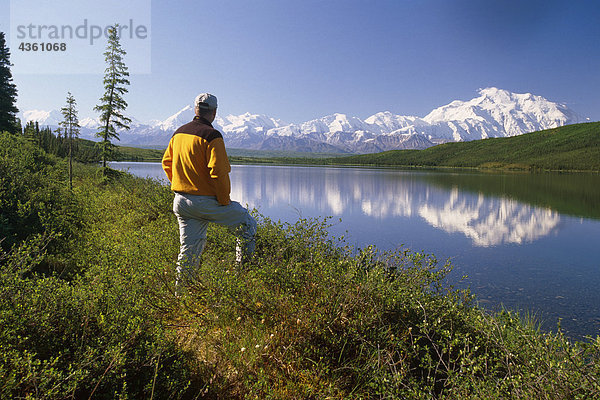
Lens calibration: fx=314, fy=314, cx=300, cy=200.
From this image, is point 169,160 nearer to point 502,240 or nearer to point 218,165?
point 218,165

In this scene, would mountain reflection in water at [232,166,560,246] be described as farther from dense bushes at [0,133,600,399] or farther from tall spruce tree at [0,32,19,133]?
tall spruce tree at [0,32,19,133]

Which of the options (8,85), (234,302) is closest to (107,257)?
(234,302)

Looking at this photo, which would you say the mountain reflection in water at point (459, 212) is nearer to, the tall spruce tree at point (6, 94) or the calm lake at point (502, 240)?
the calm lake at point (502, 240)

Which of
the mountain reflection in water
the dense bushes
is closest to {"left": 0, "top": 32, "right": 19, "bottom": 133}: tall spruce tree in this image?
the mountain reflection in water

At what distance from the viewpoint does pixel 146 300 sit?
13.1 ft

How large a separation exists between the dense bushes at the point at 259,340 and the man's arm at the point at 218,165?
1.17 m

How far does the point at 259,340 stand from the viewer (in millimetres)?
3418

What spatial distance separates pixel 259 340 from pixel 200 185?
2.37m

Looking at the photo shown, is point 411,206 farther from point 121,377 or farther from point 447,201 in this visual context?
point 121,377

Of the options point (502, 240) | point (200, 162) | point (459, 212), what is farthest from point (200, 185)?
point (459, 212)

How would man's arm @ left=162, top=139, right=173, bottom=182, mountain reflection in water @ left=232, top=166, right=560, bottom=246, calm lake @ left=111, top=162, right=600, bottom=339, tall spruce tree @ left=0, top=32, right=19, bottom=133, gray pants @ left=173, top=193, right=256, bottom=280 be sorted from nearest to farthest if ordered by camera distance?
gray pants @ left=173, top=193, right=256, bottom=280, man's arm @ left=162, top=139, right=173, bottom=182, calm lake @ left=111, top=162, right=600, bottom=339, mountain reflection in water @ left=232, top=166, right=560, bottom=246, tall spruce tree @ left=0, top=32, right=19, bottom=133

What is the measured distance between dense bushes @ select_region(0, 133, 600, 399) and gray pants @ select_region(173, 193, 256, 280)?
25 centimetres

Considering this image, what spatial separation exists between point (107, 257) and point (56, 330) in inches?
92.5

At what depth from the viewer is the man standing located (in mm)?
4547
